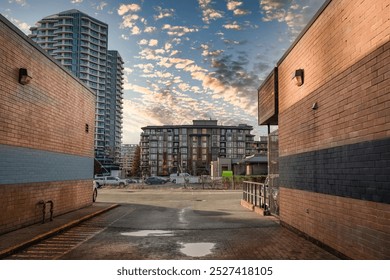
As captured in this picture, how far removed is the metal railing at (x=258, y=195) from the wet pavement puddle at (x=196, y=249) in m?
7.03

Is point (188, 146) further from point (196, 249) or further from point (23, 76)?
point (196, 249)

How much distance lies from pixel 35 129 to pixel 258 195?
10.2m

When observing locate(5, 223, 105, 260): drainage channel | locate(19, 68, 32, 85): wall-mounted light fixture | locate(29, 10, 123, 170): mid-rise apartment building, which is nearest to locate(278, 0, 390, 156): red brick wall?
locate(5, 223, 105, 260): drainage channel

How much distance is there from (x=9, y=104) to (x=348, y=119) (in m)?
9.14

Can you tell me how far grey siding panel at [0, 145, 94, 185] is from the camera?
35.4 ft

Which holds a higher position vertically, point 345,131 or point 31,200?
point 345,131

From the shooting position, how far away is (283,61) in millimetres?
13164

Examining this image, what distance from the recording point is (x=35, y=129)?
12789mm

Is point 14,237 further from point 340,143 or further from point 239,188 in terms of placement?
point 239,188

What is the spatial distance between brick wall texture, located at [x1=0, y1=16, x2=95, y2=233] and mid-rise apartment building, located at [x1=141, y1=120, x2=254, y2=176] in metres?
101

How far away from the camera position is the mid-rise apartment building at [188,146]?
120062 millimetres

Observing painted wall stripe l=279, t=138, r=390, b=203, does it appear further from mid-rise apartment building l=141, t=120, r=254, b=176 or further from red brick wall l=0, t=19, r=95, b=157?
mid-rise apartment building l=141, t=120, r=254, b=176

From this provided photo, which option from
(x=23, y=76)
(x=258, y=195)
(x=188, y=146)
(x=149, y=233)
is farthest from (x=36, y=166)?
(x=188, y=146)

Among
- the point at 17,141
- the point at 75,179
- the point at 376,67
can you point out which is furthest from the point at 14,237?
the point at 376,67
